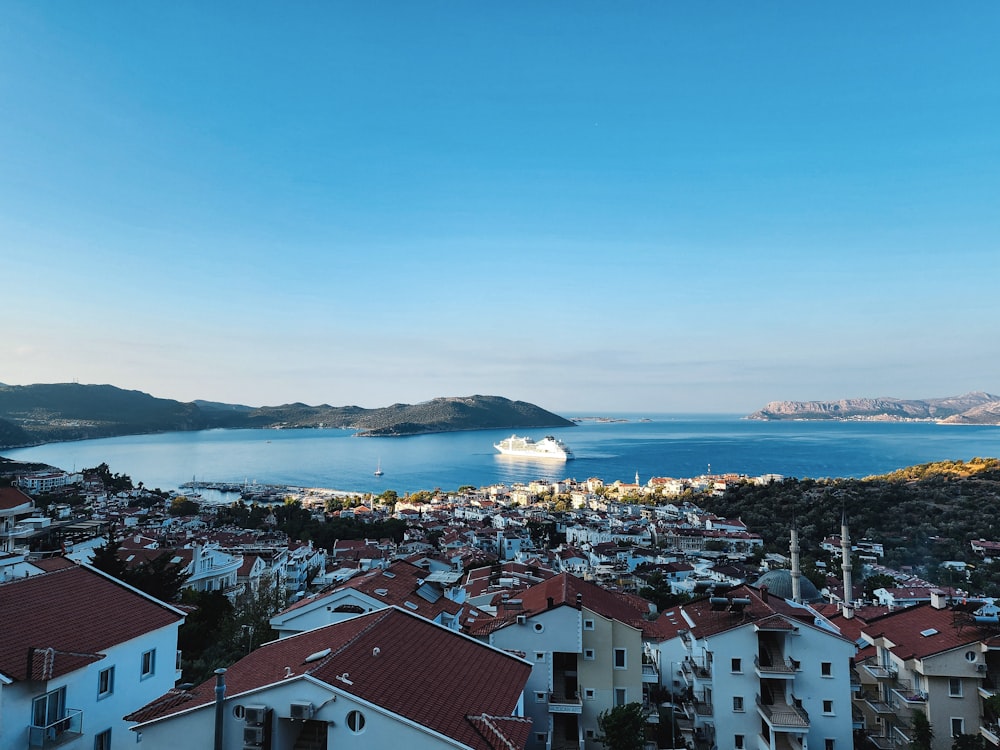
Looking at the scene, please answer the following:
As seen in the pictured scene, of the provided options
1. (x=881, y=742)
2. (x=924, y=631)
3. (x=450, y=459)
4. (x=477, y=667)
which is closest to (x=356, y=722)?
(x=477, y=667)

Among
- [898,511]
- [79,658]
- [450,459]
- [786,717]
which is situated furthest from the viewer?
[450,459]

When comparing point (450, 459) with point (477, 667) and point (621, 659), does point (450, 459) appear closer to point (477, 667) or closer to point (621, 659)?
point (621, 659)

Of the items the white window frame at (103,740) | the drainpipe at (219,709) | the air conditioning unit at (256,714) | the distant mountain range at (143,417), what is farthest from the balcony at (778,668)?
the distant mountain range at (143,417)

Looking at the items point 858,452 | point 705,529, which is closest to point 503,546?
point 705,529

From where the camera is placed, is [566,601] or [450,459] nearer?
[566,601]

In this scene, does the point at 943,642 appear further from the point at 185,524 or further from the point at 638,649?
the point at 185,524

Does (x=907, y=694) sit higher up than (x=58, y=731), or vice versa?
(x=58, y=731)
